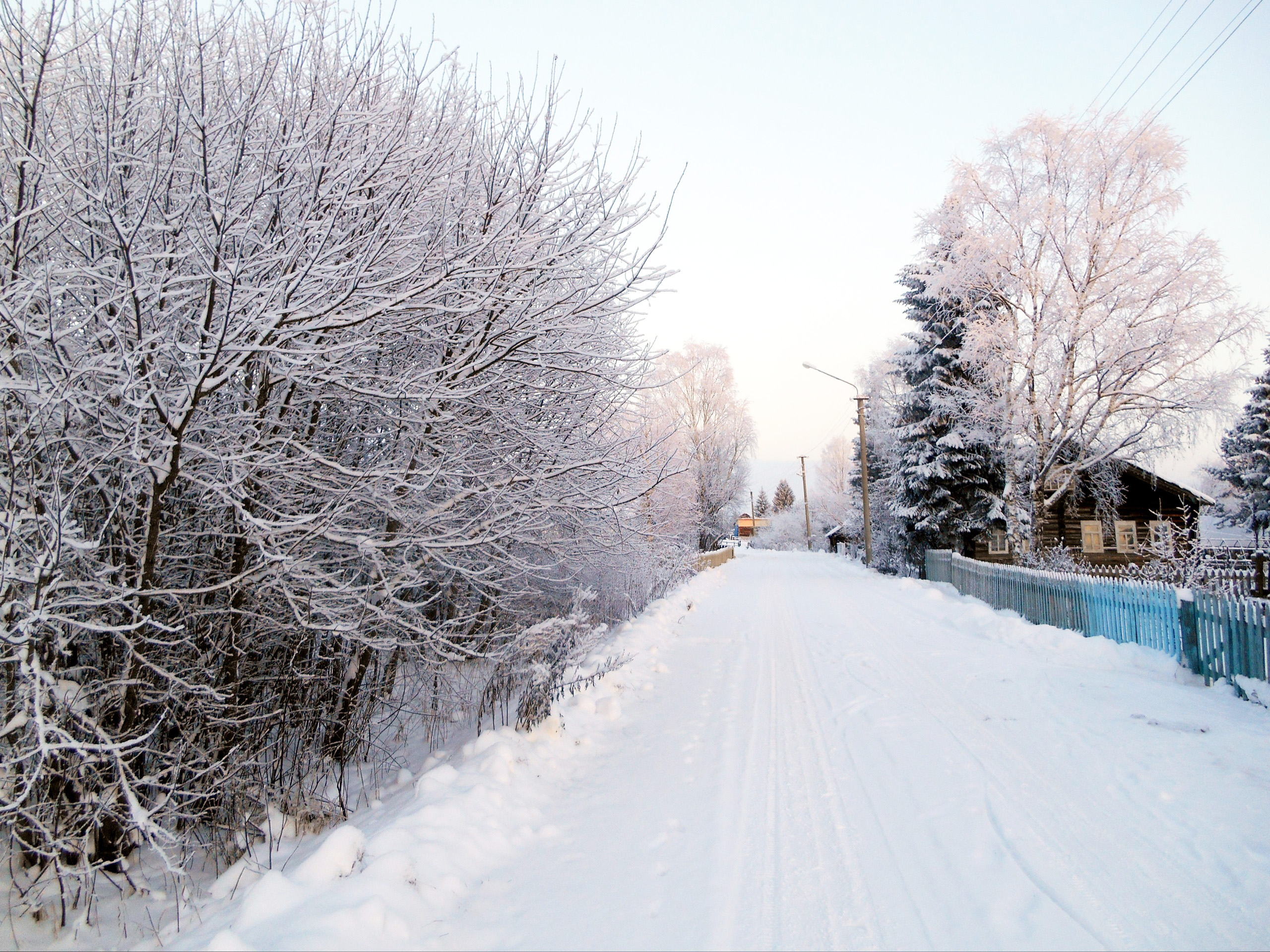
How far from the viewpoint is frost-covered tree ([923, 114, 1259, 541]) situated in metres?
15.0

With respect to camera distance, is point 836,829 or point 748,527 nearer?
point 836,829

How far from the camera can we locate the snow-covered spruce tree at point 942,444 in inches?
776

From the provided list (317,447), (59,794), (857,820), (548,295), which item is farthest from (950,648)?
(59,794)

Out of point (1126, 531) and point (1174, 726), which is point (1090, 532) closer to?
point (1126, 531)

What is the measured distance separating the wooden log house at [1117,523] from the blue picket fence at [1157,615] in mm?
11090

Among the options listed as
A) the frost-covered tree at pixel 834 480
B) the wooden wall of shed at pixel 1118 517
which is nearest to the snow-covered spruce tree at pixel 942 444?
the wooden wall of shed at pixel 1118 517

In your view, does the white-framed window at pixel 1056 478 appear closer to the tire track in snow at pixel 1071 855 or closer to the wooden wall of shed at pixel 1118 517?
the wooden wall of shed at pixel 1118 517

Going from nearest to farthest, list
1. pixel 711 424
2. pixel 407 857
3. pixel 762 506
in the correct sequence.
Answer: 1. pixel 407 857
2. pixel 711 424
3. pixel 762 506

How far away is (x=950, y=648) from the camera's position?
29.0 feet

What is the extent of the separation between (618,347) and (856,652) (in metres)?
5.47

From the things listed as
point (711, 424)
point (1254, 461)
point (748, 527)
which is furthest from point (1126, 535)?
point (748, 527)

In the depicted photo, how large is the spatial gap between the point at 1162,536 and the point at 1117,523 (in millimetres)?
8590

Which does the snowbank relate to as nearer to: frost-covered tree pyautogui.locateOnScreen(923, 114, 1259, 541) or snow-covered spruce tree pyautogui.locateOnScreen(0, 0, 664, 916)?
snow-covered spruce tree pyautogui.locateOnScreen(0, 0, 664, 916)

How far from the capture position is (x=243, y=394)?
12.3ft
